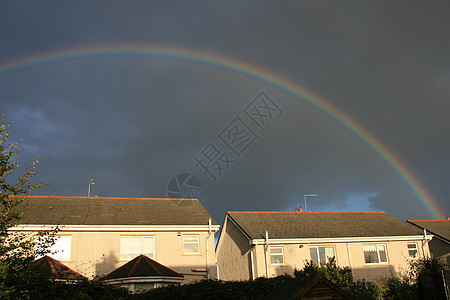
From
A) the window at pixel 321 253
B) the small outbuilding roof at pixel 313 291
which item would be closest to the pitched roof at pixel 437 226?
the window at pixel 321 253

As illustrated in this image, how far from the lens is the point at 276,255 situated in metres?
24.8

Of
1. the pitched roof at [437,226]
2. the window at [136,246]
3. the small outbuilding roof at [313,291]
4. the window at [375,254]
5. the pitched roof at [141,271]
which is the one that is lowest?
the small outbuilding roof at [313,291]

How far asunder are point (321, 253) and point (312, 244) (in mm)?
872

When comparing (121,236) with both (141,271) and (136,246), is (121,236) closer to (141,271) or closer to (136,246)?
(136,246)

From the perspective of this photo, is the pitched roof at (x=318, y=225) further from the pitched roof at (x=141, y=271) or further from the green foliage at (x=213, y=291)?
the green foliage at (x=213, y=291)

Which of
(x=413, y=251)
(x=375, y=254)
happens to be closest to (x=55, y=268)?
(x=375, y=254)

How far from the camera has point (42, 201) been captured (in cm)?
2580

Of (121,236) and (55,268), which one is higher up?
(121,236)

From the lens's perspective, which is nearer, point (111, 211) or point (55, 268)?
point (55, 268)

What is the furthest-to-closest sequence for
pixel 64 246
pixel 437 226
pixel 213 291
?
pixel 437 226, pixel 64 246, pixel 213 291

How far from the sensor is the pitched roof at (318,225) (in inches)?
1021

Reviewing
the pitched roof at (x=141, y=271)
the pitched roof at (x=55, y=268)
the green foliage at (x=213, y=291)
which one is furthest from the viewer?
the pitched roof at (x=141, y=271)

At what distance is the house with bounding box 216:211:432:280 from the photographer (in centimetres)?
2470

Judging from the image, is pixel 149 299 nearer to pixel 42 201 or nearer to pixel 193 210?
pixel 193 210
